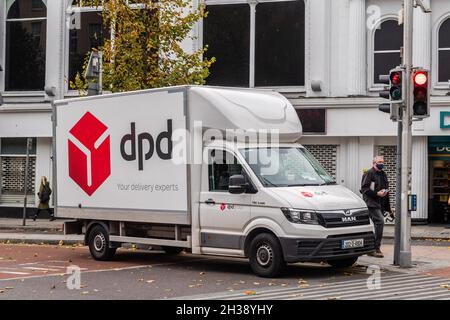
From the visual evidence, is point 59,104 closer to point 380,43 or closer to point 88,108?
point 88,108

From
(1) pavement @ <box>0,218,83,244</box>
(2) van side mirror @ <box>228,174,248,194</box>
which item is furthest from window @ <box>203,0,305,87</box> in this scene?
(2) van side mirror @ <box>228,174,248,194</box>

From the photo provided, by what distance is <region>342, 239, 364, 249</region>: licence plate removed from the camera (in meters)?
12.3

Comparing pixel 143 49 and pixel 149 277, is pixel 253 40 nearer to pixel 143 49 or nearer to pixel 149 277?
pixel 143 49

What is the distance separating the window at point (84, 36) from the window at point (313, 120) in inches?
309

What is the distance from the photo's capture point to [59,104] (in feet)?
54.0

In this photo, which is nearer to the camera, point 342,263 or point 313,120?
point 342,263

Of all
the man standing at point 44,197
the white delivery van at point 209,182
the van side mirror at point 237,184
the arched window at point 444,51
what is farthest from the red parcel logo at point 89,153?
the arched window at point 444,51

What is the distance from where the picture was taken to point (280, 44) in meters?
26.6

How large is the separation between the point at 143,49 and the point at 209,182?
9.64m

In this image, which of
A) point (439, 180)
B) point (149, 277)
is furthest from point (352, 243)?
point (439, 180)

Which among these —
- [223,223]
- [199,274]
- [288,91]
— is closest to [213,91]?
[223,223]

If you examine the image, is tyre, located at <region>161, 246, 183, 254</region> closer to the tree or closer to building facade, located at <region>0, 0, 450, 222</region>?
the tree

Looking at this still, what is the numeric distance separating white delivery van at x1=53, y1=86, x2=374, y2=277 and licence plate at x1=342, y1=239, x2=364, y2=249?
2 centimetres
